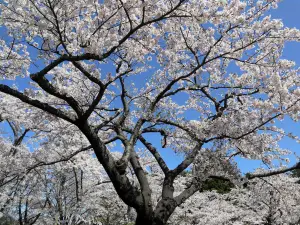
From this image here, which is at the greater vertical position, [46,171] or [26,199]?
[46,171]

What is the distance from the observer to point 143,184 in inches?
278

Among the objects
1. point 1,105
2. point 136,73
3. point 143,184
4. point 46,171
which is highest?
point 1,105

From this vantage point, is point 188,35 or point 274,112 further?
point 188,35

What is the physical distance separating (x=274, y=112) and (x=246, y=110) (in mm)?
871

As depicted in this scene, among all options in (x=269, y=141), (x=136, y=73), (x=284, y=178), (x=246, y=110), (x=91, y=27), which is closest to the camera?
(x=91, y=27)

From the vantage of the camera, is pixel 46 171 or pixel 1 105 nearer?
pixel 1 105

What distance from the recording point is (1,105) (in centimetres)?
1253

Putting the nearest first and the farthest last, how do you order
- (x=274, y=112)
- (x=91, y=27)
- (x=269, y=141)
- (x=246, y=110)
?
(x=91, y=27), (x=274, y=112), (x=246, y=110), (x=269, y=141)

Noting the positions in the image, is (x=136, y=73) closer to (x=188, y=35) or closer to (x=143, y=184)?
(x=188, y=35)

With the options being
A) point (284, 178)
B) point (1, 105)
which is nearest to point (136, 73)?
point (1, 105)

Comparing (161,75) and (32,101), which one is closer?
(32,101)

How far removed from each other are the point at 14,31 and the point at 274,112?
556 centimetres

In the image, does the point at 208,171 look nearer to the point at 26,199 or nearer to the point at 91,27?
the point at 91,27

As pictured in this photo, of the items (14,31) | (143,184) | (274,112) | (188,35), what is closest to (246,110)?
(274,112)
